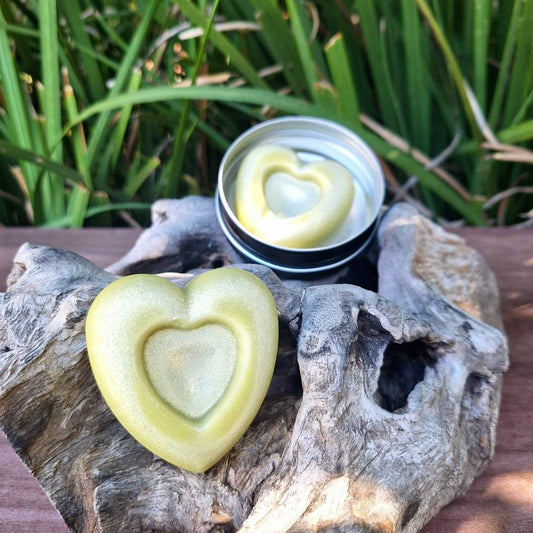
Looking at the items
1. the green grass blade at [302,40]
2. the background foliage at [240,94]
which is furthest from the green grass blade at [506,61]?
the green grass blade at [302,40]

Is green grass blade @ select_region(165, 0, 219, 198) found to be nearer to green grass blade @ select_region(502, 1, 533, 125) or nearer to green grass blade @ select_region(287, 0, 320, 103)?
green grass blade @ select_region(287, 0, 320, 103)

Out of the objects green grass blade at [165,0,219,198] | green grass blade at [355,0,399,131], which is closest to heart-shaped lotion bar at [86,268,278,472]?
green grass blade at [165,0,219,198]

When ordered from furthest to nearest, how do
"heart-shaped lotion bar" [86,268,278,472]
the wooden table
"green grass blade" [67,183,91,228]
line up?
"green grass blade" [67,183,91,228] → the wooden table → "heart-shaped lotion bar" [86,268,278,472]

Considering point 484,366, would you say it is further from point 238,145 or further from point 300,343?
point 238,145

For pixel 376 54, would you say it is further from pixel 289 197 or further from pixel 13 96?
pixel 13 96

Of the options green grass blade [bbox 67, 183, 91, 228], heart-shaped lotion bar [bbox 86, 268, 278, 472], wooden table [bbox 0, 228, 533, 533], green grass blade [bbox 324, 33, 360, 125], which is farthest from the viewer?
green grass blade [bbox 67, 183, 91, 228]

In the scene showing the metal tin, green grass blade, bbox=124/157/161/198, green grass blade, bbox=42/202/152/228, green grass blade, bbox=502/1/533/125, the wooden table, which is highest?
green grass blade, bbox=502/1/533/125

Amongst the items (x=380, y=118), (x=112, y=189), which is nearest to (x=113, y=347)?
(x=112, y=189)
